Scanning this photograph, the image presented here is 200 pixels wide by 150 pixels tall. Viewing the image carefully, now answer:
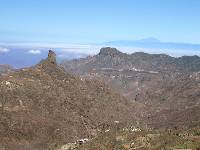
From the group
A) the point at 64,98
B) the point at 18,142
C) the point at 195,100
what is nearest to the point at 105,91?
the point at 64,98

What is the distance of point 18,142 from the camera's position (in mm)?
100625

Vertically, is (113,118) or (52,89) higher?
(52,89)

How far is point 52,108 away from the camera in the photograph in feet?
408

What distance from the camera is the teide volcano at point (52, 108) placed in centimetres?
10503

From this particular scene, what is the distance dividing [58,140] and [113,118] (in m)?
39.0

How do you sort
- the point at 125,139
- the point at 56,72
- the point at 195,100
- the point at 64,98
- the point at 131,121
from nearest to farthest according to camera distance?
the point at 125,139
the point at 64,98
the point at 131,121
the point at 56,72
the point at 195,100

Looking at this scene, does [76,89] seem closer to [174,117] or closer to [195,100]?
[174,117]

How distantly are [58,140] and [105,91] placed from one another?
5653cm

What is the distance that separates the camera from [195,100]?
189125 mm

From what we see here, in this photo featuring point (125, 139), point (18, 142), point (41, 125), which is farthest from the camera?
point (41, 125)

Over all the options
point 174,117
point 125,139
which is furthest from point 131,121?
point 125,139

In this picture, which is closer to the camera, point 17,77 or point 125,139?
point 125,139

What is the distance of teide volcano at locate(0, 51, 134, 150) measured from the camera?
4135 inches

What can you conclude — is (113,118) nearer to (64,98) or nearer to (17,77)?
(64,98)
